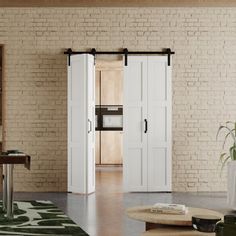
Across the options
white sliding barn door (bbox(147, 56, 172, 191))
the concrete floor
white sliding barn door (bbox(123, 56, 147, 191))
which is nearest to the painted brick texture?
white sliding barn door (bbox(147, 56, 172, 191))

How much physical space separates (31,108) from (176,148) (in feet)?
8.33

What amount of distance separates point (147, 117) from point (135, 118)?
0.20m

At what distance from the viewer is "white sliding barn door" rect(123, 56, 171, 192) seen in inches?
346

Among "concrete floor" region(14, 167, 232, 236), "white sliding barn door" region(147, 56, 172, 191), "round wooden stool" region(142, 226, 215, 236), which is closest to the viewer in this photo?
"round wooden stool" region(142, 226, 215, 236)

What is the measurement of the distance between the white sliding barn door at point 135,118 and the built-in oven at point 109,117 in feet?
14.2

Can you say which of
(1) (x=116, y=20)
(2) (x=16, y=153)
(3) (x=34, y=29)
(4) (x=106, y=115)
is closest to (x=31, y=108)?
(3) (x=34, y=29)

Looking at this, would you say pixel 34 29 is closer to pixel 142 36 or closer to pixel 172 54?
pixel 142 36

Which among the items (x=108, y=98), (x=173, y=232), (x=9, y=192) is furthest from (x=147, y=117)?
(x=173, y=232)

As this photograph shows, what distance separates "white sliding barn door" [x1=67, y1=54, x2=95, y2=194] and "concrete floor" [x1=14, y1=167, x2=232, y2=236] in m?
0.30


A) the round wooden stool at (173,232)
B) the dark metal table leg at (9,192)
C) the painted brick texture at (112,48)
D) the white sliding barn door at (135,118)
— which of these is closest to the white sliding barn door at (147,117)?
the white sliding barn door at (135,118)

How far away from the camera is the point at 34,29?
8867mm

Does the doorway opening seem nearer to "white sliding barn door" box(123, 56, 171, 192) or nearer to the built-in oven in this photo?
the built-in oven

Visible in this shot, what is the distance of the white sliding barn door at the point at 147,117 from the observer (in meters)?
8.80

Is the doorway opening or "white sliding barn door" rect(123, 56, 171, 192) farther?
the doorway opening
